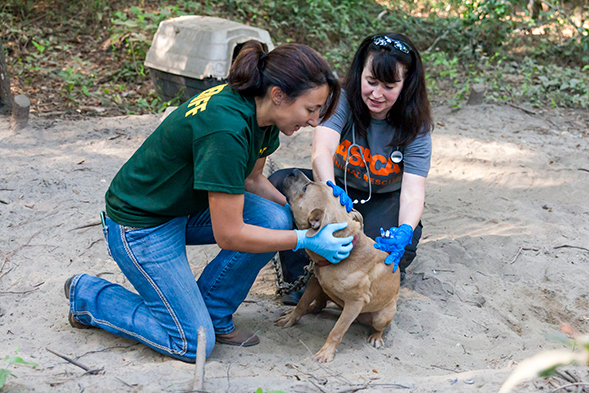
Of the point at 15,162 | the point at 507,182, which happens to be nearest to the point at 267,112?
the point at 15,162

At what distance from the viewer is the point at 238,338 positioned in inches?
127

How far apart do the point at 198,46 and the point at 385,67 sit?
401 cm

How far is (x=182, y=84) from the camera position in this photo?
7.04 meters

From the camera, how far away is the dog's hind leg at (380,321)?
3418mm

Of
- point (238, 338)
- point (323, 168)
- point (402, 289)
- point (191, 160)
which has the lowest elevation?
point (402, 289)

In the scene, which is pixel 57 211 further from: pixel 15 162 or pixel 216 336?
pixel 216 336

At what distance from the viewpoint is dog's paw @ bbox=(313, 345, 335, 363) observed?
122 inches

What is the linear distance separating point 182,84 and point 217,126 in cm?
490

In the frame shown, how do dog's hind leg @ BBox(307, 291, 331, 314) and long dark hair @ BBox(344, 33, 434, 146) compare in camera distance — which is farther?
dog's hind leg @ BBox(307, 291, 331, 314)

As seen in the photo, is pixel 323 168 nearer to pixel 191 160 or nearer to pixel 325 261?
pixel 325 261

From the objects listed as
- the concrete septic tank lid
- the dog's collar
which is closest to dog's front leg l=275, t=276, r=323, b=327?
the dog's collar

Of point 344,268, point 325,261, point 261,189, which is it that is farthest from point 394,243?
point 261,189

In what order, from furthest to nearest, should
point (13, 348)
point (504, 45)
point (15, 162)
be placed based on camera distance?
1. point (504, 45)
2. point (15, 162)
3. point (13, 348)

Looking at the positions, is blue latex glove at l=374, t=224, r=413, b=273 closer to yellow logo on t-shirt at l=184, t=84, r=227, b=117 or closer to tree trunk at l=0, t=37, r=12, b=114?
yellow logo on t-shirt at l=184, t=84, r=227, b=117
